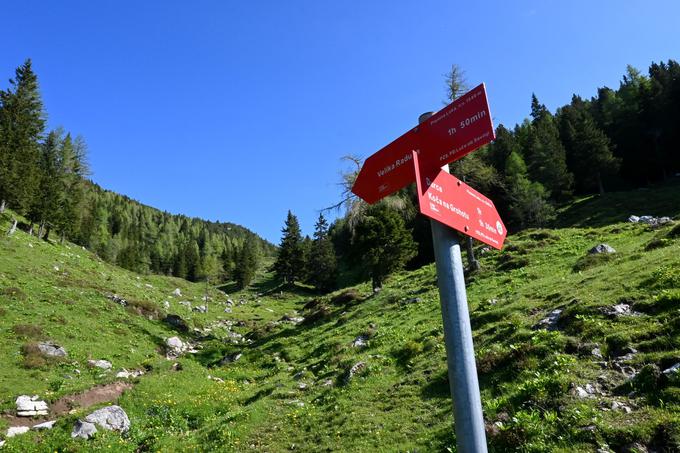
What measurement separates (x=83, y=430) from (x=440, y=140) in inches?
653

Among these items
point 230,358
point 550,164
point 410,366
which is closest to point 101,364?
point 230,358

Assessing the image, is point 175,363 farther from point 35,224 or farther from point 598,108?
point 598,108

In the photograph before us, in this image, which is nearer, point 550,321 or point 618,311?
point 618,311

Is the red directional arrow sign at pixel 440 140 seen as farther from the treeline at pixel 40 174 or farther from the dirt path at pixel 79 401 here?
the treeline at pixel 40 174

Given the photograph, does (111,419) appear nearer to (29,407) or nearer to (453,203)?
(29,407)

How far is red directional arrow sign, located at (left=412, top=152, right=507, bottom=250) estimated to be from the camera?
365 centimetres

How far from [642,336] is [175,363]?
24.2 meters

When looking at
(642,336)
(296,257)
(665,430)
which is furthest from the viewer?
(296,257)

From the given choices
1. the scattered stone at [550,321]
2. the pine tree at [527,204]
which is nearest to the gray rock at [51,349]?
the scattered stone at [550,321]

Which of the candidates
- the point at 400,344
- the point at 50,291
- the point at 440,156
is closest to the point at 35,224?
the point at 50,291

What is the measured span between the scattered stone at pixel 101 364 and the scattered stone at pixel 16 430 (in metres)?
9.58

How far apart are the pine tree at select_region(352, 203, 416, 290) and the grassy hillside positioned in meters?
8.80

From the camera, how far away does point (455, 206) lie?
3869 millimetres

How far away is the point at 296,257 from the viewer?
101000 mm
